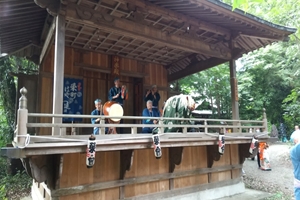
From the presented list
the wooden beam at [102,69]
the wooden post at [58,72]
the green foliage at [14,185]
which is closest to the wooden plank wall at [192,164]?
the wooden post at [58,72]

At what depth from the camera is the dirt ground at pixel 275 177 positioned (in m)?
8.35

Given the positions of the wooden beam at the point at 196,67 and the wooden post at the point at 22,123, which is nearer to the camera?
the wooden post at the point at 22,123

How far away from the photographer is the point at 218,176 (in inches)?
286

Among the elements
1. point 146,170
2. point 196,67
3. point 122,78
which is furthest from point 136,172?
point 196,67

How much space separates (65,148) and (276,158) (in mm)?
13130

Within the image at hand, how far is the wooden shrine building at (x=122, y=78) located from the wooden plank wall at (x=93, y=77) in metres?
0.04

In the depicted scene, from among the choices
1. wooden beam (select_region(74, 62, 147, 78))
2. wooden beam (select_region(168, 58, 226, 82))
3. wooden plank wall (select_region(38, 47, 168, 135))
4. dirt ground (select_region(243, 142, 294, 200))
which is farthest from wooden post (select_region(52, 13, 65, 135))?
dirt ground (select_region(243, 142, 294, 200))

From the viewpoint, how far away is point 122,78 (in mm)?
9039

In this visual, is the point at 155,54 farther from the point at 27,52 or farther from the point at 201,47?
the point at 27,52

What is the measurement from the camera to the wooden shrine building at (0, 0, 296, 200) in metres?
4.33

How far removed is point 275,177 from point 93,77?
9107mm

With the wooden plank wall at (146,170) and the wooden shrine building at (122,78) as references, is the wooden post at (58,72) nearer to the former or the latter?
the wooden shrine building at (122,78)

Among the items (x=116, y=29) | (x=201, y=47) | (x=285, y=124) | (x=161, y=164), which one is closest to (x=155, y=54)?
(x=201, y=47)

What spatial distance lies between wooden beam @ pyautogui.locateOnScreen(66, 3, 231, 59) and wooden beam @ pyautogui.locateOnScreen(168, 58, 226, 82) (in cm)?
83
